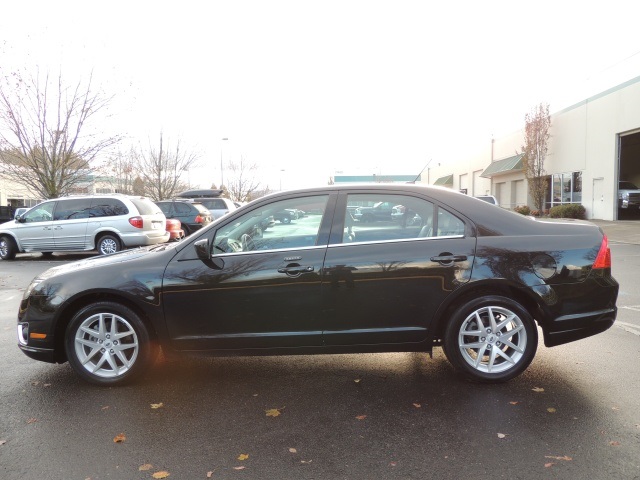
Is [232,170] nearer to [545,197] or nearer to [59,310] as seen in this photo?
[545,197]

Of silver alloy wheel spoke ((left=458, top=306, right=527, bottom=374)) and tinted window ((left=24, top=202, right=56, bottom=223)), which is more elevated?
tinted window ((left=24, top=202, right=56, bottom=223))

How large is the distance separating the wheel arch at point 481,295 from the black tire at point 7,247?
44.1 feet

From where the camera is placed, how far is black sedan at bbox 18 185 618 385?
3.76 m

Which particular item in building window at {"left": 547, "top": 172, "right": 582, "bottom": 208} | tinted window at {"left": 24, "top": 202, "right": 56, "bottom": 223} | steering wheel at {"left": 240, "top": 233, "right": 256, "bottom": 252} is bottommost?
steering wheel at {"left": 240, "top": 233, "right": 256, "bottom": 252}

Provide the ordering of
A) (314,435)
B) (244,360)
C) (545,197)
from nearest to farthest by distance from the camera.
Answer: (314,435), (244,360), (545,197)

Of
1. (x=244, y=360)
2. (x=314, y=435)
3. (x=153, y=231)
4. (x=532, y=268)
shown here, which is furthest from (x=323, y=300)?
(x=153, y=231)

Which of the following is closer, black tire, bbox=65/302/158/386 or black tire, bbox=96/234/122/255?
black tire, bbox=65/302/158/386

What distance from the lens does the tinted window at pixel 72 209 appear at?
12867 millimetres

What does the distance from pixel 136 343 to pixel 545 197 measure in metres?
32.5

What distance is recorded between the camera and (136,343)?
12.9ft

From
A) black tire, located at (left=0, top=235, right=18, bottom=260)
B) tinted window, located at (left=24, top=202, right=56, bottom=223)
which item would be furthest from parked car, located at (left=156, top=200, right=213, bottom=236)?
black tire, located at (left=0, top=235, right=18, bottom=260)

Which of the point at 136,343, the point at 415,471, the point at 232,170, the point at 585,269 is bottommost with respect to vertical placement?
the point at 415,471

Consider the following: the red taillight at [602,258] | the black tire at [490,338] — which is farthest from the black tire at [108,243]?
the red taillight at [602,258]

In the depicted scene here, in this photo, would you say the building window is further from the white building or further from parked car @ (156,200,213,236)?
parked car @ (156,200,213,236)
